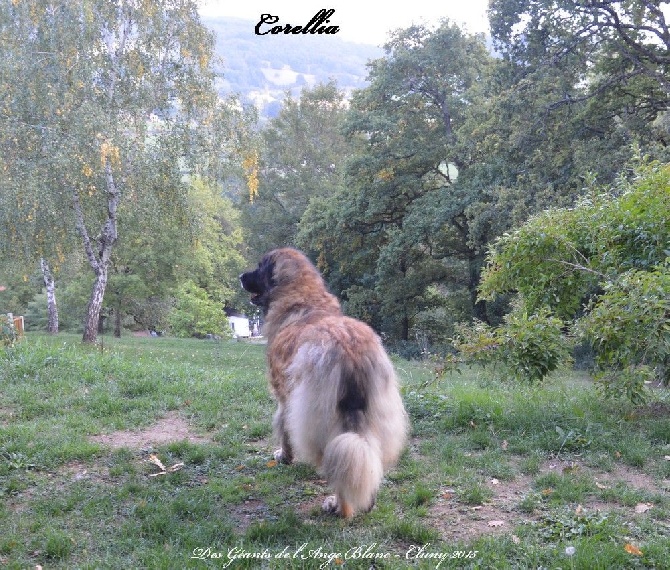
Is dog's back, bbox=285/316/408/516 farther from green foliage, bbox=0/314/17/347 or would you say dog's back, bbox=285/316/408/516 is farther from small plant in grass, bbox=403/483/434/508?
green foliage, bbox=0/314/17/347

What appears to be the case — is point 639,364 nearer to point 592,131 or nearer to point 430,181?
point 592,131

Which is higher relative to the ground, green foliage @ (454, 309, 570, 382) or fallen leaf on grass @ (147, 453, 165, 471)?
green foliage @ (454, 309, 570, 382)

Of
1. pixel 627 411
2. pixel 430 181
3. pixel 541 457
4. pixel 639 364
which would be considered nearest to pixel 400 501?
pixel 541 457

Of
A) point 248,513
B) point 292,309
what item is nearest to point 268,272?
point 292,309

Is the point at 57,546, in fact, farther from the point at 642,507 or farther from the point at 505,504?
the point at 642,507

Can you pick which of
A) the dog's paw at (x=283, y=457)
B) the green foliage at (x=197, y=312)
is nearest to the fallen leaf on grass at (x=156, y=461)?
the dog's paw at (x=283, y=457)

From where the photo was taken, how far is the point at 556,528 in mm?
4102

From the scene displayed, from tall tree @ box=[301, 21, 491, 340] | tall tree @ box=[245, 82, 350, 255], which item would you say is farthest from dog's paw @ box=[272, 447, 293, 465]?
tall tree @ box=[245, 82, 350, 255]

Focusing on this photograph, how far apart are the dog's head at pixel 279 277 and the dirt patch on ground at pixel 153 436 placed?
1637 mm

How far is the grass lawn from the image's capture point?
3.88 metres

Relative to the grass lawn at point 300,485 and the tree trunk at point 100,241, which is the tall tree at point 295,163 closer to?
the tree trunk at point 100,241

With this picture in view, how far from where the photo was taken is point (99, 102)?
1722 cm

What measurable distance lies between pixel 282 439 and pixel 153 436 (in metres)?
1.61

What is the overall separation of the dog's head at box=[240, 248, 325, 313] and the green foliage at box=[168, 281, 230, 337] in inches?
1097
